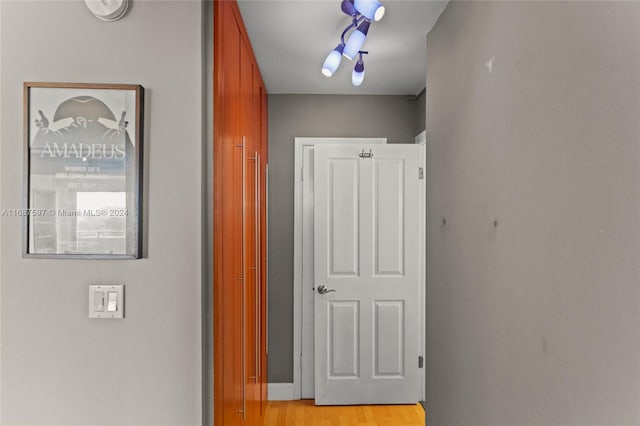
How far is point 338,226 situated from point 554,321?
2.30m

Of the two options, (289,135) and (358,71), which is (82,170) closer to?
(358,71)

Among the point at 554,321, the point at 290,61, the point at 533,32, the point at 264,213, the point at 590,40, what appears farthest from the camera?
the point at 264,213

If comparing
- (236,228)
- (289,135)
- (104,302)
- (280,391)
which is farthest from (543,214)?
(280,391)

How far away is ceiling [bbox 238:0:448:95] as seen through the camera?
195 cm

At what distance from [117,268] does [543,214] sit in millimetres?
1334

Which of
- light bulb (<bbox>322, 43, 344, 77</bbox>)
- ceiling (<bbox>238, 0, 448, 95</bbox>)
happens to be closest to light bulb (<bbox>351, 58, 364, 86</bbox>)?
ceiling (<bbox>238, 0, 448, 95</bbox>)

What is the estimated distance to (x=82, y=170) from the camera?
1.37 metres

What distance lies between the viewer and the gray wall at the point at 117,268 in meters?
1.38

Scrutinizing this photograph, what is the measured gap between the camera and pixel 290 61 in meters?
2.65

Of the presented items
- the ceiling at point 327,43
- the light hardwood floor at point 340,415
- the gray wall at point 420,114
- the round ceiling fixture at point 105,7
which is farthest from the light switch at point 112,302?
the gray wall at point 420,114

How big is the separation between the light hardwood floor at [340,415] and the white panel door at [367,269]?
0.40ft

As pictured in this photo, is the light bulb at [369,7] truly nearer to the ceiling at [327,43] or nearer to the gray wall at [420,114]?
the ceiling at [327,43]

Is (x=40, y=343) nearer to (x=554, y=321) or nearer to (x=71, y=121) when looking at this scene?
(x=71, y=121)

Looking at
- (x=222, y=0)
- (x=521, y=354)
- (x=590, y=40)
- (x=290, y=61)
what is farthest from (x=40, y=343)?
(x=290, y=61)
